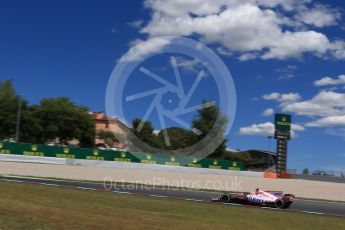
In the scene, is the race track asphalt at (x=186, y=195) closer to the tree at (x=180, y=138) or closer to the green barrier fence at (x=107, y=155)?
the green barrier fence at (x=107, y=155)

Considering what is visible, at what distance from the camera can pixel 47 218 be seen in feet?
39.5

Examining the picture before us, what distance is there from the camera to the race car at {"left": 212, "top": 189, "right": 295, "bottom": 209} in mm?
22719

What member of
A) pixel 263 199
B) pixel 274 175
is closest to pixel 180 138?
pixel 274 175

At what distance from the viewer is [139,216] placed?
14.6 meters

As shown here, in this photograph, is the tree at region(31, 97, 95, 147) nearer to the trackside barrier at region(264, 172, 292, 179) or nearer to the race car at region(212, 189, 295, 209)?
the trackside barrier at region(264, 172, 292, 179)

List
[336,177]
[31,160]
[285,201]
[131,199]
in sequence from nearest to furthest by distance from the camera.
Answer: [131,199] < [285,201] < [31,160] < [336,177]

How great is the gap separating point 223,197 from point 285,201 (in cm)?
269

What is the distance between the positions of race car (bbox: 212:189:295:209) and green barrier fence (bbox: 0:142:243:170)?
Answer: 27241 millimetres

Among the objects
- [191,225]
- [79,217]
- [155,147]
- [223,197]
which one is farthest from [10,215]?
[155,147]

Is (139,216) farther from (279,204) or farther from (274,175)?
Result: (274,175)

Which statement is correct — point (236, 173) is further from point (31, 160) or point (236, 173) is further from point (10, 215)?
point (10, 215)

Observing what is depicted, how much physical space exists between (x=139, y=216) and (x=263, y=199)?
9.74m

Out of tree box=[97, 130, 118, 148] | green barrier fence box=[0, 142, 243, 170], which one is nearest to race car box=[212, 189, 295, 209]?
green barrier fence box=[0, 142, 243, 170]

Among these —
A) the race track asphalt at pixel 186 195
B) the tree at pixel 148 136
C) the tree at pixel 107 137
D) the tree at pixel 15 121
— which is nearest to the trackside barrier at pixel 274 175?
the race track asphalt at pixel 186 195
